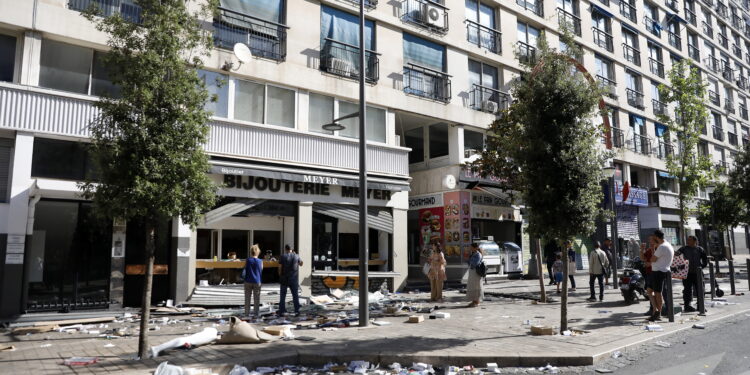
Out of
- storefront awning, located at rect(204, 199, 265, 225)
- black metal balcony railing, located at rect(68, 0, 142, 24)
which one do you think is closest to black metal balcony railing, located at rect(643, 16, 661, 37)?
storefront awning, located at rect(204, 199, 265, 225)

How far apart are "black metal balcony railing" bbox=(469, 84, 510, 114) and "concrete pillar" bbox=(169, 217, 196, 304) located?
12.9 metres

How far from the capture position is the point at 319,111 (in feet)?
54.6

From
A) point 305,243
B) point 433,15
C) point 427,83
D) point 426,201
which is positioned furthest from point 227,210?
point 433,15

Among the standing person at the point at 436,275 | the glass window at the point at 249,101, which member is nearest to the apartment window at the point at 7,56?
the glass window at the point at 249,101

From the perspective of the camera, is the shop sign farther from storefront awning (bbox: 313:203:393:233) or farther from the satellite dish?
the satellite dish

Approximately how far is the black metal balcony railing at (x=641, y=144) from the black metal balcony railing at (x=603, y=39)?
5.50 metres

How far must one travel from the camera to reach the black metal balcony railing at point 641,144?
29919mm

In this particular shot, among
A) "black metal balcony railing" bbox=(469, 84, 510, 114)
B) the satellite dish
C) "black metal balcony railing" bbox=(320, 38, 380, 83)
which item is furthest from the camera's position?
"black metal balcony railing" bbox=(469, 84, 510, 114)

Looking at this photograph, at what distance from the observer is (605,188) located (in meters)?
24.6

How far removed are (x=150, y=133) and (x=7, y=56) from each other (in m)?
7.34

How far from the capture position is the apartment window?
1174cm

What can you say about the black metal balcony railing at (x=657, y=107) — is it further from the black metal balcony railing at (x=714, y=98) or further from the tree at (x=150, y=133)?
the tree at (x=150, y=133)

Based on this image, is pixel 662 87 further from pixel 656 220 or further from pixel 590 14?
pixel 656 220

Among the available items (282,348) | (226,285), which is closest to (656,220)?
(226,285)
